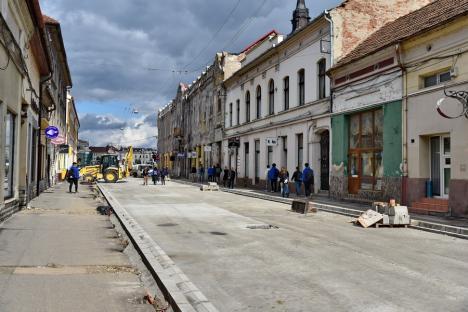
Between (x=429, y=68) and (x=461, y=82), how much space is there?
71.3 inches

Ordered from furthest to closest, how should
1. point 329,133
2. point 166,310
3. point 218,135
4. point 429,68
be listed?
point 218,135 → point 329,133 → point 429,68 → point 166,310

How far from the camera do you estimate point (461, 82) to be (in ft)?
50.0

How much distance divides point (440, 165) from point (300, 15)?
1924cm

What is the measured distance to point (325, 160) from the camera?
25062 mm

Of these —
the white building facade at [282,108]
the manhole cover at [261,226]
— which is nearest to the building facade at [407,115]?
the white building facade at [282,108]

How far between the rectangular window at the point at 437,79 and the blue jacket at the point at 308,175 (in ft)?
26.3

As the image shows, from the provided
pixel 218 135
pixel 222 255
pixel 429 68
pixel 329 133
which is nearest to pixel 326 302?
pixel 222 255

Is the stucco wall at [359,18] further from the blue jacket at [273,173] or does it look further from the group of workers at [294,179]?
the blue jacket at [273,173]

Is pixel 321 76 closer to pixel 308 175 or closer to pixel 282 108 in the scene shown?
pixel 308 175

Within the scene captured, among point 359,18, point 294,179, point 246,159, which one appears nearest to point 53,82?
point 246,159

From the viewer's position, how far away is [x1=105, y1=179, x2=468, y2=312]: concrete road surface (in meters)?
6.18

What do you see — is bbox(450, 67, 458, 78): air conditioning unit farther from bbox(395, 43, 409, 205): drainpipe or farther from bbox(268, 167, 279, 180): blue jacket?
bbox(268, 167, 279, 180): blue jacket

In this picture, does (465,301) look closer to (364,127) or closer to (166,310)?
(166,310)

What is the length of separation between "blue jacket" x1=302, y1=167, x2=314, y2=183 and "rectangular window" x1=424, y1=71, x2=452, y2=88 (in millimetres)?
8018
